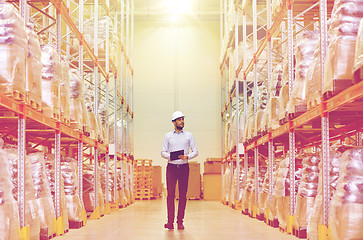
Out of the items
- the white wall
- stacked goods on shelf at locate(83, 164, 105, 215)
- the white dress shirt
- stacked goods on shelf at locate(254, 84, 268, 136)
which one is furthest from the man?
the white wall

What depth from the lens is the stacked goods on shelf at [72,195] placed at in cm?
862

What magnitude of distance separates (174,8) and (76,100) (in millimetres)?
14711

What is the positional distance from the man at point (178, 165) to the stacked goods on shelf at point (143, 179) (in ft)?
38.9

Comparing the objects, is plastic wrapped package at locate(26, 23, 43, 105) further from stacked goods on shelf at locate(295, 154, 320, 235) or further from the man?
stacked goods on shelf at locate(295, 154, 320, 235)

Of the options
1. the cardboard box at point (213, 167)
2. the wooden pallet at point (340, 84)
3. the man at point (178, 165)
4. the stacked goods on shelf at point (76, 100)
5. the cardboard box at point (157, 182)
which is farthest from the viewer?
the cardboard box at point (157, 182)

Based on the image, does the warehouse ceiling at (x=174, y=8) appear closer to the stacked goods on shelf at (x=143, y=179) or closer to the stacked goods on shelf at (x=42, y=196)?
the stacked goods on shelf at (x=143, y=179)

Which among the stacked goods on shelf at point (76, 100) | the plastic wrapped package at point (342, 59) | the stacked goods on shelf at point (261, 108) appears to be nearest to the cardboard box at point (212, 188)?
the stacked goods on shelf at point (261, 108)

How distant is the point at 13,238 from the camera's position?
5.16m

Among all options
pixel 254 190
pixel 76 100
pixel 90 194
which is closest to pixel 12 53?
pixel 76 100

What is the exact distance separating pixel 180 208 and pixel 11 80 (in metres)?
4.01

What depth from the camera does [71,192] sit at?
28.6 feet

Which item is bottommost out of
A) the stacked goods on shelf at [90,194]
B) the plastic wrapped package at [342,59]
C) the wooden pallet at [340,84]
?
the stacked goods on shelf at [90,194]

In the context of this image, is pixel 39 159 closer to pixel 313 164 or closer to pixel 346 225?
pixel 313 164

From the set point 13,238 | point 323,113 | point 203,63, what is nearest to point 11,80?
point 13,238
